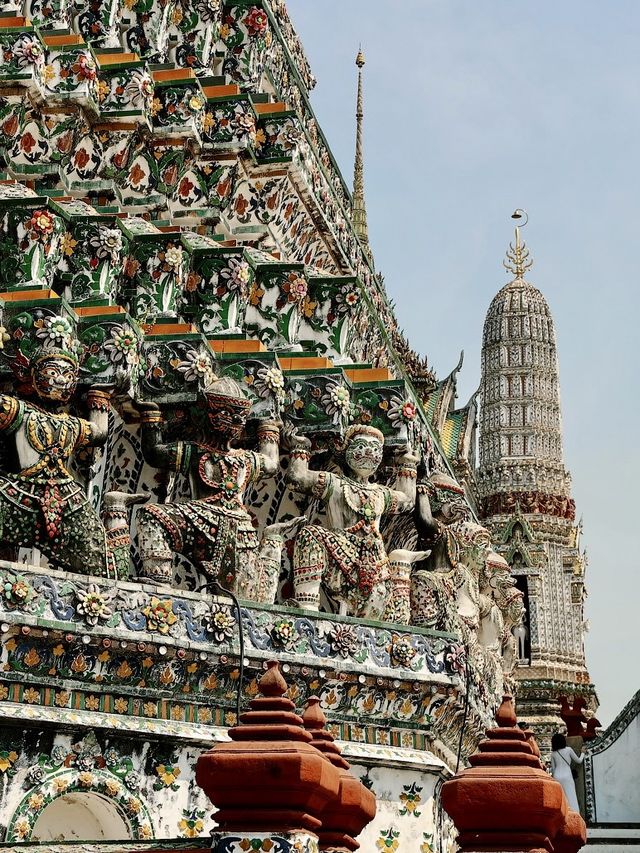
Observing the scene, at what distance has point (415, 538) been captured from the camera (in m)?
14.9

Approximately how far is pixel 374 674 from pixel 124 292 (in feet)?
13.2

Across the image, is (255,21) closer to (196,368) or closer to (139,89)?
(139,89)

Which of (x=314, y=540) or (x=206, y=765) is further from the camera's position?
(x=314, y=540)

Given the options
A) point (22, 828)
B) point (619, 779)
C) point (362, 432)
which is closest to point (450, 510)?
point (362, 432)

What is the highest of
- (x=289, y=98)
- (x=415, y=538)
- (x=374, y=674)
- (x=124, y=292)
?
(x=289, y=98)

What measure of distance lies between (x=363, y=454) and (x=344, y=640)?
5.98ft

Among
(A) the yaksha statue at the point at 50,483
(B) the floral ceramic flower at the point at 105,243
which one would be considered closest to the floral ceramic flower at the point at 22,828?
(A) the yaksha statue at the point at 50,483

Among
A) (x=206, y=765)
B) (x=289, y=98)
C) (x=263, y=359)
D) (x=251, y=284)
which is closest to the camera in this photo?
(x=206, y=765)

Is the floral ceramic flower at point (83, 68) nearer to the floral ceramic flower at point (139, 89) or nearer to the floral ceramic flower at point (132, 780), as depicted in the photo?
the floral ceramic flower at point (139, 89)

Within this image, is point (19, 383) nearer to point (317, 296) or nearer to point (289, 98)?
point (317, 296)

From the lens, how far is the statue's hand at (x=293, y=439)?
43.9 ft

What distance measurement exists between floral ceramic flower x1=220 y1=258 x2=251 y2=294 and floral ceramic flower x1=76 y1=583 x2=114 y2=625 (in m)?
4.20

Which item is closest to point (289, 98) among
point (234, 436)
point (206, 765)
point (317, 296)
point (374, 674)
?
point (317, 296)

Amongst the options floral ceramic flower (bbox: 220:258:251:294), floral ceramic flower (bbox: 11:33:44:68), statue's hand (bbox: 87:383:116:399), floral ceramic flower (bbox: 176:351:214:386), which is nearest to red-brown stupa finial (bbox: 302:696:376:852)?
statue's hand (bbox: 87:383:116:399)
